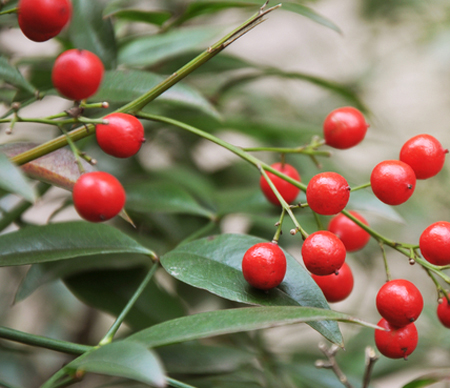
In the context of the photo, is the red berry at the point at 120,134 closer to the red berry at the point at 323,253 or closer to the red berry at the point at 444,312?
the red berry at the point at 323,253

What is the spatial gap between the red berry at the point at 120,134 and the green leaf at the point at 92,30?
175 millimetres

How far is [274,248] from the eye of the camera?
30cm

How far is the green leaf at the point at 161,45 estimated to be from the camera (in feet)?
1.65

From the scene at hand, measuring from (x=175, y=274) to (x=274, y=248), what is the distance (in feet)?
0.22

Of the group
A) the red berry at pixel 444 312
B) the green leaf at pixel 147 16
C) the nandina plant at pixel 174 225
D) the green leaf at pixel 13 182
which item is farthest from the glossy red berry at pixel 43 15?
the red berry at pixel 444 312

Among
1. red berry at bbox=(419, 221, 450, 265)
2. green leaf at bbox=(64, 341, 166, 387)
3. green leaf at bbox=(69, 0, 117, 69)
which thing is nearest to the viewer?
green leaf at bbox=(64, 341, 166, 387)

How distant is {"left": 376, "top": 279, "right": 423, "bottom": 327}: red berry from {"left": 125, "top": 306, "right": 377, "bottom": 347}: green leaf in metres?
0.07

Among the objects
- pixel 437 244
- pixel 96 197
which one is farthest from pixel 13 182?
pixel 437 244

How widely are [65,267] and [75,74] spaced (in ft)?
0.65

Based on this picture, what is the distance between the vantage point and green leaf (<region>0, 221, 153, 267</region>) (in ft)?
1.04

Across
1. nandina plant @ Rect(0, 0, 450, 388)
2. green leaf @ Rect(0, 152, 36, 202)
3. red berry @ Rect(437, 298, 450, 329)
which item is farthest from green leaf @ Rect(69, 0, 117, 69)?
red berry @ Rect(437, 298, 450, 329)

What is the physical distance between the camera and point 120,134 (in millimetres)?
288

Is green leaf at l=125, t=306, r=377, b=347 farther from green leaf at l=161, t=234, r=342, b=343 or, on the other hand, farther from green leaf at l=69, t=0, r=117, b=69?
green leaf at l=69, t=0, r=117, b=69

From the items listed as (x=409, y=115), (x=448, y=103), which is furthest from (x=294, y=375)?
(x=409, y=115)
